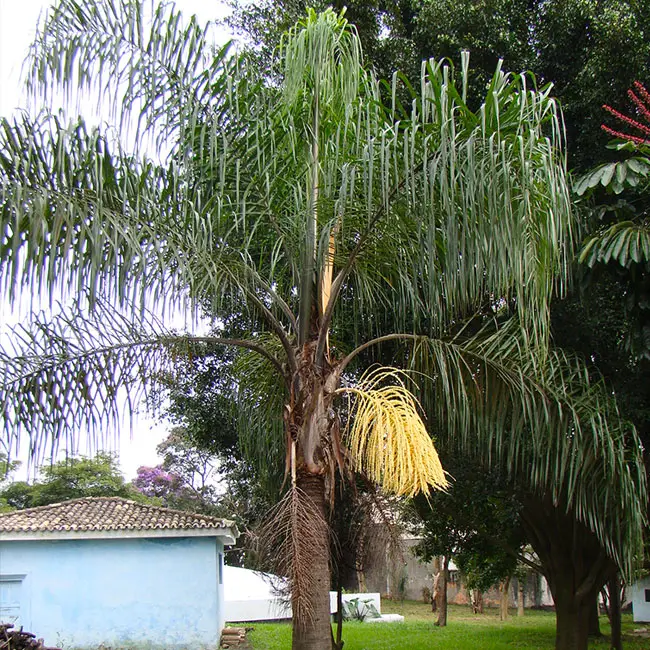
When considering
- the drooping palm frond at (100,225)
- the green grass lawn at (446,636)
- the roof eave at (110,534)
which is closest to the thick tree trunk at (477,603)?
the green grass lawn at (446,636)

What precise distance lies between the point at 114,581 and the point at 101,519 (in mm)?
1467

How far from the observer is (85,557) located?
17.0m

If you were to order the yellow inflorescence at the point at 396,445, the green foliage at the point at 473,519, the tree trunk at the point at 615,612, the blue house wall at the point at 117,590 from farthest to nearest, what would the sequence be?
the tree trunk at the point at 615,612, the blue house wall at the point at 117,590, the green foliage at the point at 473,519, the yellow inflorescence at the point at 396,445

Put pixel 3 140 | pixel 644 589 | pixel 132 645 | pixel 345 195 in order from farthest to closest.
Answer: pixel 644 589 → pixel 132 645 → pixel 345 195 → pixel 3 140

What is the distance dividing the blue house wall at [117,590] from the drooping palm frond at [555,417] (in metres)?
11.2

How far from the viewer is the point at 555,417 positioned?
7.32 metres

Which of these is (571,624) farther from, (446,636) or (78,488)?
(78,488)

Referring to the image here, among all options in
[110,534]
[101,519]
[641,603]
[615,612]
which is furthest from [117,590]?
[641,603]

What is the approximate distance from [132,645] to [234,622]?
10.5m

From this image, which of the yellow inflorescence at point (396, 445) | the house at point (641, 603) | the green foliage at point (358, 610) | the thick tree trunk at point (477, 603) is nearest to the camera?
the yellow inflorescence at point (396, 445)

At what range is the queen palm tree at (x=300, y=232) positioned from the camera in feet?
18.3

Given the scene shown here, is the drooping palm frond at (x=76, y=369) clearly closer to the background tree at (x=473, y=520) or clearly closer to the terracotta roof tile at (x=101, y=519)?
the background tree at (x=473, y=520)

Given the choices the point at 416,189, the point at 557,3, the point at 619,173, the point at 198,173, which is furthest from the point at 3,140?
the point at 557,3

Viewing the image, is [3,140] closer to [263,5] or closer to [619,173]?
[619,173]
